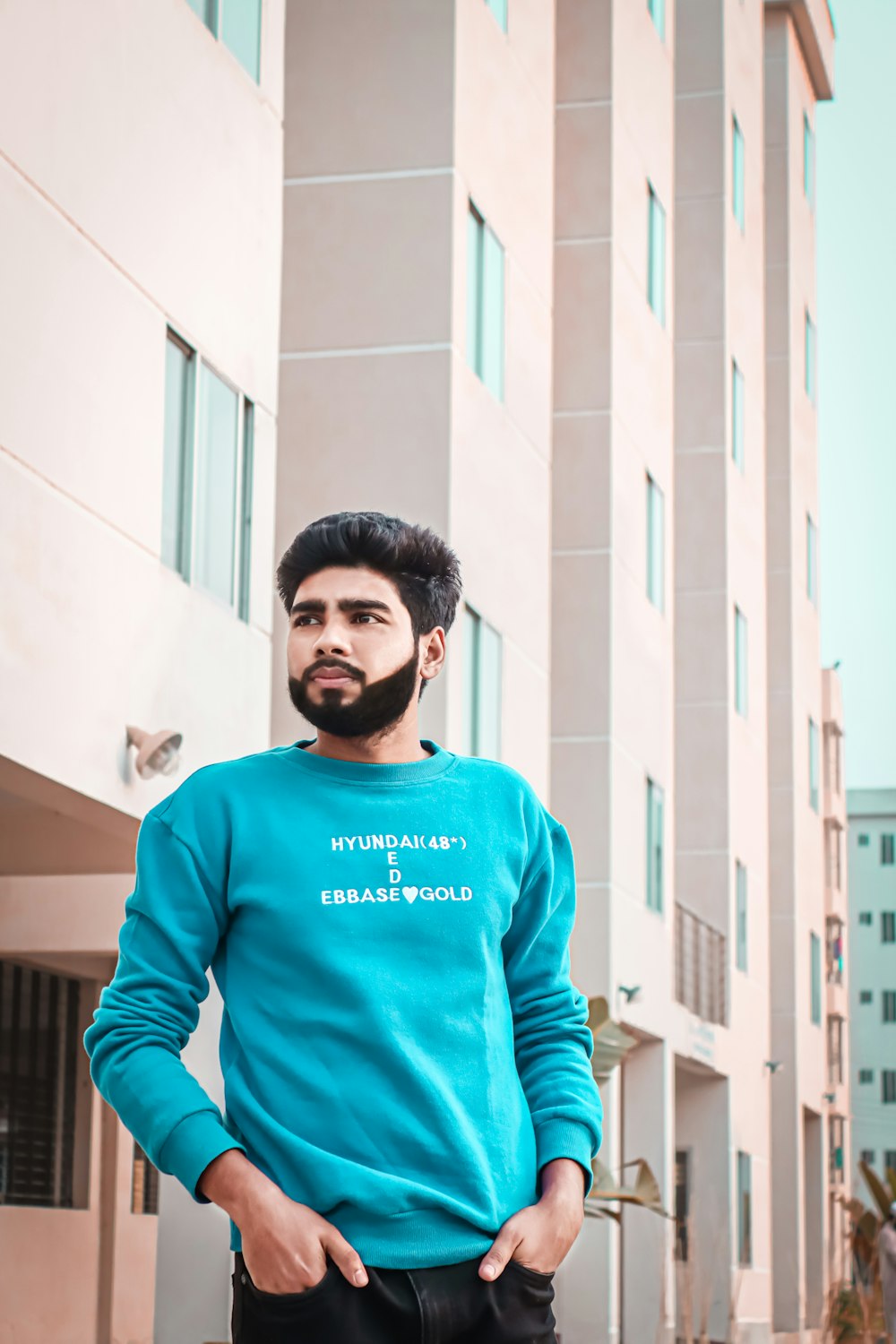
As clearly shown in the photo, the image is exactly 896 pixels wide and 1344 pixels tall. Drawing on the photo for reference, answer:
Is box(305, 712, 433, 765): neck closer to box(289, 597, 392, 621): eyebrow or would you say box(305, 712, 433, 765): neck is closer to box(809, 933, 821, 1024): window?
box(289, 597, 392, 621): eyebrow

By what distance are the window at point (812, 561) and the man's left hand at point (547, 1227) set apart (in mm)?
34117

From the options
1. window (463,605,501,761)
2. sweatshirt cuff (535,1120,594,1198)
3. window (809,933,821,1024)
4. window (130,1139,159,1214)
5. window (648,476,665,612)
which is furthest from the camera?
window (809,933,821,1024)

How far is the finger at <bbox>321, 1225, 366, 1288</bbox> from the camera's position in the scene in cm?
254

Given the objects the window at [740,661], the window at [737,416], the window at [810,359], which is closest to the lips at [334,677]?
the window at [740,661]

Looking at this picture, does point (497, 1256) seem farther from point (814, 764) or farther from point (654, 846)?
point (814, 764)

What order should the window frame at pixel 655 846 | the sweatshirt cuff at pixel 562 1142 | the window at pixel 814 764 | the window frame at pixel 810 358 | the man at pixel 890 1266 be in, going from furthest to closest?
the window frame at pixel 810 358 → the window at pixel 814 764 → the window frame at pixel 655 846 → the man at pixel 890 1266 → the sweatshirt cuff at pixel 562 1142

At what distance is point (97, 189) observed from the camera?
9.12 meters

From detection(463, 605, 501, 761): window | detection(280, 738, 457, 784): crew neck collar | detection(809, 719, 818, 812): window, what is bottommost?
detection(280, 738, 457, 784): crew neck collar

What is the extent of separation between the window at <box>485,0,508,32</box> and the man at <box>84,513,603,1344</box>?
46.3ft

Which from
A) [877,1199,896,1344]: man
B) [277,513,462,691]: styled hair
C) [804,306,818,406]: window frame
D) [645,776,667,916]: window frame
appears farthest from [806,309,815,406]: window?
[277,513,462,691]: styled hair

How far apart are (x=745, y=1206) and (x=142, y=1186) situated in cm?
1403

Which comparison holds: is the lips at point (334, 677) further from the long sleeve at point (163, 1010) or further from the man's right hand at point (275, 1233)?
the man's right hand at point (275, 1233)

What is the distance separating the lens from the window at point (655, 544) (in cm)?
2233

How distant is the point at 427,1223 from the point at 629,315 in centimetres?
1931
